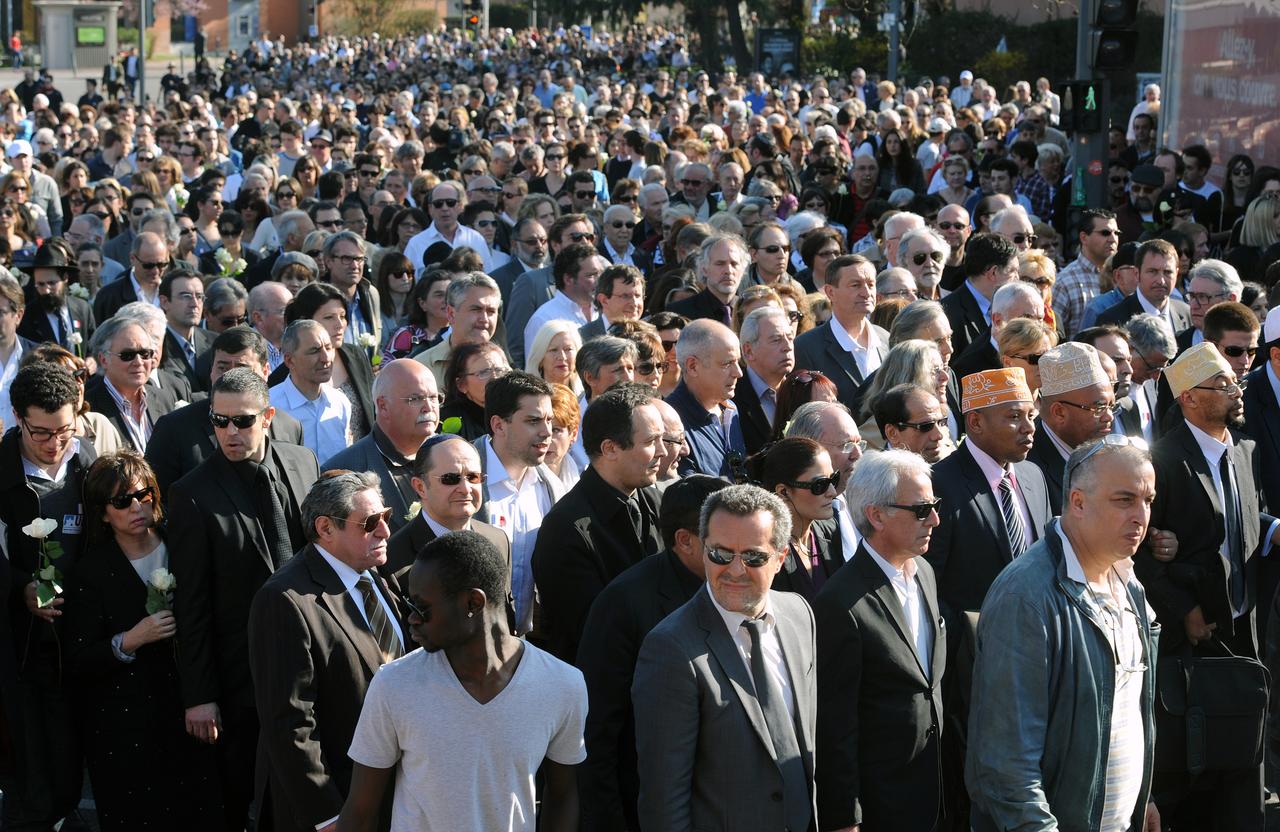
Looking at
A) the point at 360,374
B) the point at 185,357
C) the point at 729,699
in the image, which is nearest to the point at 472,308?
the point at 360,374

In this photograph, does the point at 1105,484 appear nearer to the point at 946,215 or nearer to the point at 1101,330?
the point at 1101,330

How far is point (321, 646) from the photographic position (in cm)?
507

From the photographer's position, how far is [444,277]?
31.4ft

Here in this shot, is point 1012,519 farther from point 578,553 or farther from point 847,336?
point 847,336

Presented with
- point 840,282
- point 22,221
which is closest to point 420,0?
point 22,221

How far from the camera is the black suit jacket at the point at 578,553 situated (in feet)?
Answer: 18.4

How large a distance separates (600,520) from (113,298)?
20.9ft

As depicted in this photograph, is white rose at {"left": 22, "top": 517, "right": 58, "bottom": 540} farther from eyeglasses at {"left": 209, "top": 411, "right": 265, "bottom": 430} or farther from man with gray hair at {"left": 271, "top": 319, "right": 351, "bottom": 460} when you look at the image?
man with gray hair at {"left": 271, "top": 319, "right": 351, "bottom": 460}

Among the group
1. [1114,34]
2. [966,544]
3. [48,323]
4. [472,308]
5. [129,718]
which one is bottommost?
[129,718]

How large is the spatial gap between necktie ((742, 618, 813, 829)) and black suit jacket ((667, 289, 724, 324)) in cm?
530

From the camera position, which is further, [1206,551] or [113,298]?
[113,298]

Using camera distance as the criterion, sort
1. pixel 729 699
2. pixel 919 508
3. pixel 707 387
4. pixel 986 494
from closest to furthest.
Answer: pixel 729 699, pixel 919 508, pixel 986 494, pixel 707 387

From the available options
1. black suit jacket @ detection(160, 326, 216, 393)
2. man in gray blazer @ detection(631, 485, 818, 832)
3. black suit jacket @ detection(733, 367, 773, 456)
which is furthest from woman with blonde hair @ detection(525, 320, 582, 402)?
man in gray blazer @ detection(631, 485, 818, 832)

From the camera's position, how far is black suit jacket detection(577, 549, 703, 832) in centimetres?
484
